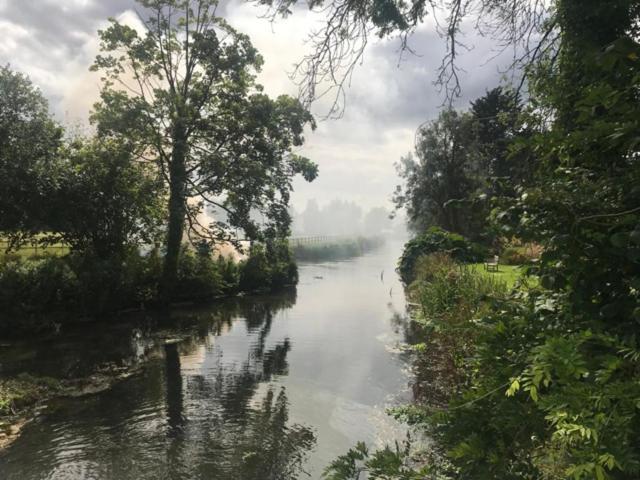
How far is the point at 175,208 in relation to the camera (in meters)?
23.1

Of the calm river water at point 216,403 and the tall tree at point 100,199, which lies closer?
the calm river water at point 216,403

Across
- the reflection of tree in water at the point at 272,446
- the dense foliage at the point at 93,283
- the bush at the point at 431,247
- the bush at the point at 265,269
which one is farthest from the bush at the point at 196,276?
the reflection of tree in water at the point at 272,446

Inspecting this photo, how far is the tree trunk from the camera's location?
75.5ft

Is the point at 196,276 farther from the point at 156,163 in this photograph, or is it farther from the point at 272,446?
the point at 272,446

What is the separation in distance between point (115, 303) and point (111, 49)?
13734 millimetres

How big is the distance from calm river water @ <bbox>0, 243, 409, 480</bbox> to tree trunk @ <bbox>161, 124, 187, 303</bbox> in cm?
444

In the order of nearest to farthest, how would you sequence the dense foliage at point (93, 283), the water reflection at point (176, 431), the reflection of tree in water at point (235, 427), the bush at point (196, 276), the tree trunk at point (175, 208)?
1. the water reflection at point (176, 431)
2. the reflection of tree in water at point (235, 427)
3. the dense foliage at point (93, 283)
4. the tree trunk at point (175, 208)
5. the bush at point (196, 276)

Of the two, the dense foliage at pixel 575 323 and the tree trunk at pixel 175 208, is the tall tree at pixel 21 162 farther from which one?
the dense foliage at pixel 575 323

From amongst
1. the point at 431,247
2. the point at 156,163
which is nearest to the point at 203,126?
the point at 156,163

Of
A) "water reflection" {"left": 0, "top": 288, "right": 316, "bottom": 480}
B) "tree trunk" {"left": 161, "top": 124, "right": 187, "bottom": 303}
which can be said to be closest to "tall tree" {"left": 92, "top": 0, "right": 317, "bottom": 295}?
"tree trunk" {"left": 161, "top": 124, "right": 187, "bottom": 303}

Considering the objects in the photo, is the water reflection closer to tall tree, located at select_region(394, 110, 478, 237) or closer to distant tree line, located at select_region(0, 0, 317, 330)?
distant tree line, located at select_region(0, 0, 317, 330)

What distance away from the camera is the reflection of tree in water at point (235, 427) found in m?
7.04

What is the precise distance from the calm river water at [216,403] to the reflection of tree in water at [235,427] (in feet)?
0.08

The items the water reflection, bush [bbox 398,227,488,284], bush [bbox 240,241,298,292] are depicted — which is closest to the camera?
the water reflection
